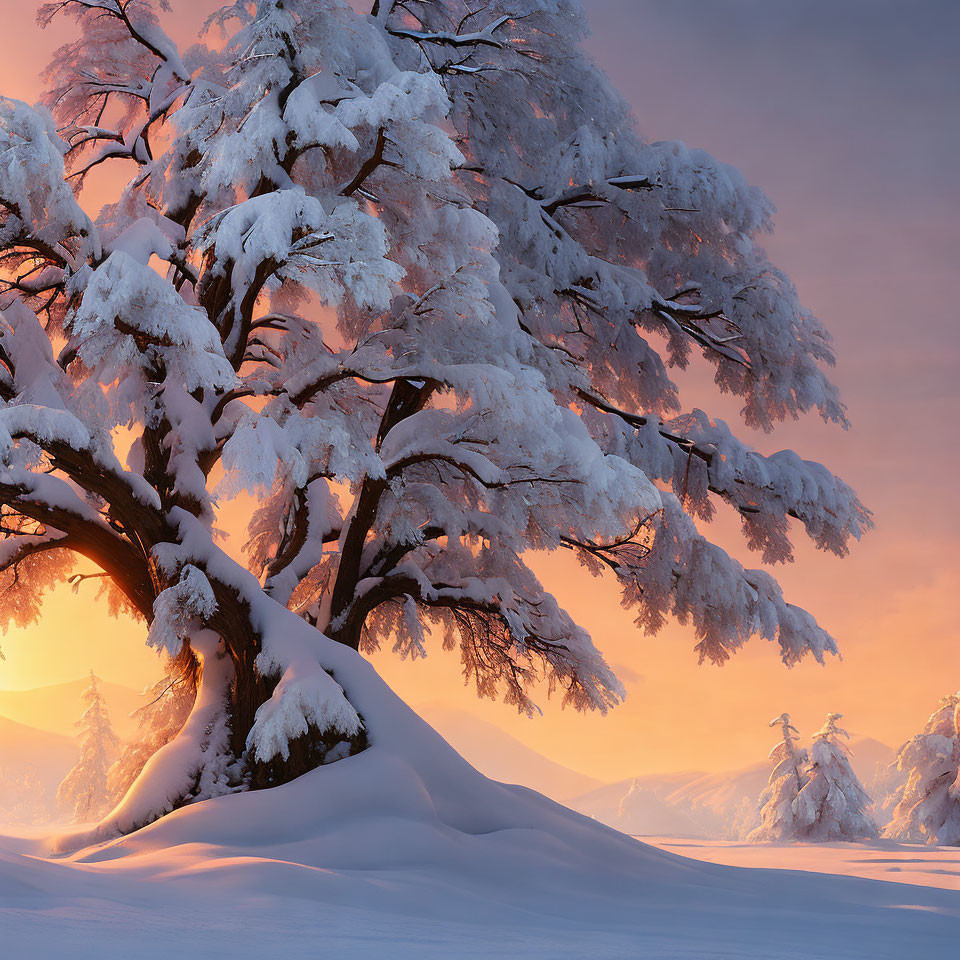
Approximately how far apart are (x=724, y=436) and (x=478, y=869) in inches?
264

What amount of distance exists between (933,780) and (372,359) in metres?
20.3

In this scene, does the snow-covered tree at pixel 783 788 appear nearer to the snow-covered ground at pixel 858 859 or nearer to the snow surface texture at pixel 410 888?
the snow-covered ground at pixel 858 859

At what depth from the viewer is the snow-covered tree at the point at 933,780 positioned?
21.5 meters

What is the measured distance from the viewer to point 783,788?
25.4 meters

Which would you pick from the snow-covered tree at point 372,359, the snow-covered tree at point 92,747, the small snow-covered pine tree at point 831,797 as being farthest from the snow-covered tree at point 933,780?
the snow-covered tree at point 92,747

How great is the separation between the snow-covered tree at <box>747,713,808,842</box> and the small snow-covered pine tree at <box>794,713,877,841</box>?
0.31 m

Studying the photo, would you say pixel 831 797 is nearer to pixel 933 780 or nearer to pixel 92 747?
pixel 933 780

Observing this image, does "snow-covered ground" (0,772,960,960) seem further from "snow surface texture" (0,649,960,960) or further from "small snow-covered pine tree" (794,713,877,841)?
"small snow-covered pine tree" (794,713,877,841)

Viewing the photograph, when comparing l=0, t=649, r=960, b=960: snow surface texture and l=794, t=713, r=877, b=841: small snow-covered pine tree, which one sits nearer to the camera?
l=0, t=649, r=960, b=960: snow surface texture

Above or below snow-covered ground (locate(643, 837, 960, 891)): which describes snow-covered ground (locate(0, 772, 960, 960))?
above

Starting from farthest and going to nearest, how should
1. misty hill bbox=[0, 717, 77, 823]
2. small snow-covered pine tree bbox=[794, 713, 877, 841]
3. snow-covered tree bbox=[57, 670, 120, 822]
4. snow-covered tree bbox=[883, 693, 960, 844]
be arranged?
misty hill bbox=[0, 717, 77, 823], snow-covered tree bbox=[57, 670, 120, 822], small snow-covered pine tree bbox=[794, 713, 877, 841], snow-covered tree bbox=[883, 693, 960, 844]

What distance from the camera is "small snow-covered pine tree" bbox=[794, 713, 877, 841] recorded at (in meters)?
24.1

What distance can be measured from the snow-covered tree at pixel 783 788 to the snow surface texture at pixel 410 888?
18.9 metres

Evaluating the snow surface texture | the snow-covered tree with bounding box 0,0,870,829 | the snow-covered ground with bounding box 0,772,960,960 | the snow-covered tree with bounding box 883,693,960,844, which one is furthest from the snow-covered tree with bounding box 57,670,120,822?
the snow-covered tree with bounding box 883,693,960,844
